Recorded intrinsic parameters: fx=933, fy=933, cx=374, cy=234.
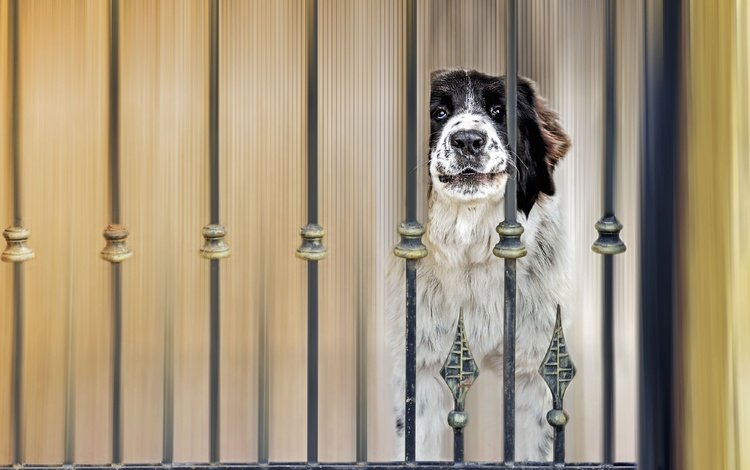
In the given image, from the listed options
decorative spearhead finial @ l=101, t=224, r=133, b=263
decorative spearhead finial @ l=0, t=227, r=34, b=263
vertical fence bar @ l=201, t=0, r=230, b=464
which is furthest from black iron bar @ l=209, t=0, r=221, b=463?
decorative spearhead finial @ l=0, t=227, r=34, b=263

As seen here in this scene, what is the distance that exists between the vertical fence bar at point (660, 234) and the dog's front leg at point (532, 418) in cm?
48

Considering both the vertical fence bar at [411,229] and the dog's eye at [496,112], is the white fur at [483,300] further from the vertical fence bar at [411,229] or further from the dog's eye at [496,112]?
the vertical fence bar at [411,229]

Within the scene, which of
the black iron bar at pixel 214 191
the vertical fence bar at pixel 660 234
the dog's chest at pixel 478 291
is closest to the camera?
the vertical fence bar at pixel 660 234

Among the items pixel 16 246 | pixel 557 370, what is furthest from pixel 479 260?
pixel 16 246

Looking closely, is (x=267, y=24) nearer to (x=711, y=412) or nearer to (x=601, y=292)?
(x=601, y=292)

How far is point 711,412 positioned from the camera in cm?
153

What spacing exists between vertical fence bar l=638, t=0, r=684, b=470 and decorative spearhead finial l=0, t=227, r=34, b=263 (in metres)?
1.17

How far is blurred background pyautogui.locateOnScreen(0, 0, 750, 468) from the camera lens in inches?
85.0

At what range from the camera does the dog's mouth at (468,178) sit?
2.13m

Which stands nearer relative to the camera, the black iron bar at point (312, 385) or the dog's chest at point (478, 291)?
→ the black iron bar at point (312, 385)

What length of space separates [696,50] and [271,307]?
110cm

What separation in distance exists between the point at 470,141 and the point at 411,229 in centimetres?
51

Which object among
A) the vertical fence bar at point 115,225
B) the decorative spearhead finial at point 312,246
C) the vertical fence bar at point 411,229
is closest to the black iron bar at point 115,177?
the vertical fence bar at point 115,225

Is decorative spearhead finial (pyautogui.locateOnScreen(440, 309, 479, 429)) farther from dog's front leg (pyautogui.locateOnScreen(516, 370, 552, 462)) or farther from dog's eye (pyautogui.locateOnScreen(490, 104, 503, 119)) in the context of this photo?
dog's eye (pyautogui.locateOnScreen(490, 104, 503, 119))
